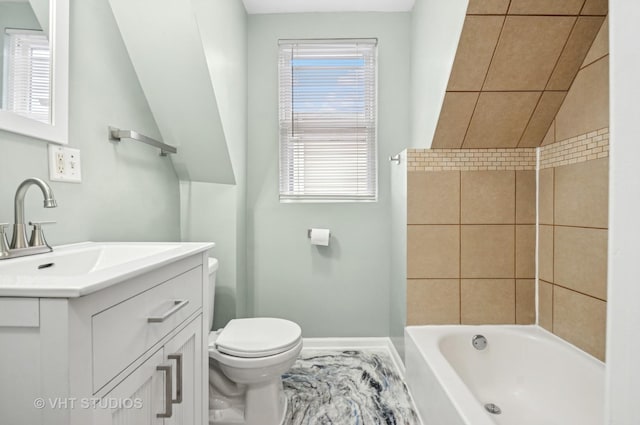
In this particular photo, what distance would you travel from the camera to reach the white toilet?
4.42 ft

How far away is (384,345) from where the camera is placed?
2.23 meters

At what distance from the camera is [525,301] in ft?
5.78

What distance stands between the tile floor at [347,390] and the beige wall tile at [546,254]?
38.4 inches

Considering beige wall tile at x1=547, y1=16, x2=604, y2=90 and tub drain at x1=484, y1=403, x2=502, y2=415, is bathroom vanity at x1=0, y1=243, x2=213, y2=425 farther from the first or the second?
beige wall tile at x1=547, y1=16, x2=604, y2=90

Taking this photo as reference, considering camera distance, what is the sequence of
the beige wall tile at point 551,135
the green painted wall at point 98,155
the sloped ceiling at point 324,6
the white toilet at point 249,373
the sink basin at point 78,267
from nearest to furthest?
the sink basin at point 78,267 < the green painted wall at point 98,155 < the white toilet at point 249,373 < the beige wall tile at point 551,135 < the sloped ceiling at point 324,6

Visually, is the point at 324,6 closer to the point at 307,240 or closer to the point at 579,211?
the point at 307,240

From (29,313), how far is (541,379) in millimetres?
1927

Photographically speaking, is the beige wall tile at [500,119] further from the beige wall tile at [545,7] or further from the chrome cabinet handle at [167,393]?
the chrome cabinet handle at [167,393]

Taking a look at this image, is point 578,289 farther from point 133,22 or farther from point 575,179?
point 133,22

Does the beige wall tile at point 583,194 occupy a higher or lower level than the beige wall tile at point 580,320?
higher

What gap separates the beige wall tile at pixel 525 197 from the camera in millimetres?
1748

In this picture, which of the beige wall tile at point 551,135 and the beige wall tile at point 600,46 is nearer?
the beige wall tile at point 600,46

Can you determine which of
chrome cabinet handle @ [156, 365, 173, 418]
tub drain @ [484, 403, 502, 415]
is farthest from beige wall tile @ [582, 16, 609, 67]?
chrome cabinet handle @ [156, 365, 173, 418]

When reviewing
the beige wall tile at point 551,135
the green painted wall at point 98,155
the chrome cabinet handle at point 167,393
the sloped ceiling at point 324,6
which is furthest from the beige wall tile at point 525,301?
the green painted wall at point 98,155
